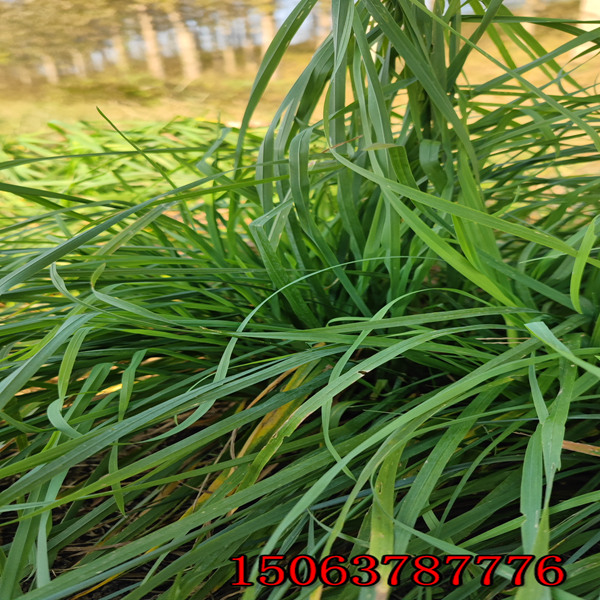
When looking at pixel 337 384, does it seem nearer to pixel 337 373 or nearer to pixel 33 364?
pixel 337 373

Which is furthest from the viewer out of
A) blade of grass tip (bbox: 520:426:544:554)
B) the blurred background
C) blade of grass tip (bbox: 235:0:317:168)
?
the blurred background

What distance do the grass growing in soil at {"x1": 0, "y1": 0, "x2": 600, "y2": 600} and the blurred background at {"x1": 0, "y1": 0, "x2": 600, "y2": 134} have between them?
5.83ft

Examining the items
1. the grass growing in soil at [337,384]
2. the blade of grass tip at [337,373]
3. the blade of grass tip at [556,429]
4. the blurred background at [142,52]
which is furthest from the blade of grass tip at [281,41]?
the blurred background at [142,52]

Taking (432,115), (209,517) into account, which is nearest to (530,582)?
(209,517)

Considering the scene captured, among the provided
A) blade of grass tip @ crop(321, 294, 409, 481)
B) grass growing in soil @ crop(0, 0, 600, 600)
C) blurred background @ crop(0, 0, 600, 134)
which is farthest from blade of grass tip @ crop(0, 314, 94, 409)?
blurred background @ crop(0, 0, 600, 134)

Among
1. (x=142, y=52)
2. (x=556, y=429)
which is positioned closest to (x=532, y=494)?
(x=556, y=429)

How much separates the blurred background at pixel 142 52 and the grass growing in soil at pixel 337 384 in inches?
69.9

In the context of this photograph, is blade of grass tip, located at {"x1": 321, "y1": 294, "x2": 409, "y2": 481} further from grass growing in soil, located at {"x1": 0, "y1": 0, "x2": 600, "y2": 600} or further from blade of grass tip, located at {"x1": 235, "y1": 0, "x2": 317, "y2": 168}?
blade of grass tip, located at {"x1": 235, "y1": 0, "x2": 317, "y2": 168}

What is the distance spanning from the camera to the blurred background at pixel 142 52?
235cm

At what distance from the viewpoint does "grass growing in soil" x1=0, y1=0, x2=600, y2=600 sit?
0.38 metres

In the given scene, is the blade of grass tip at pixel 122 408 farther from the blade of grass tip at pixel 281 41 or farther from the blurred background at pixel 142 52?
the blurred background at pixel 142 52

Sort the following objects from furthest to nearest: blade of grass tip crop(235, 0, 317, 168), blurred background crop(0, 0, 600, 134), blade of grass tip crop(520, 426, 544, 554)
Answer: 1. blurred background crop(0, 0, 600, 134)
2. blade of grass tip crop(235, 0, 317, 168)
3. blade of grass tip crop(520, 426, 544, 554)

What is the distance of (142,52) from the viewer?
255 cm

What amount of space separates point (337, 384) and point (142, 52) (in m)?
2.51
